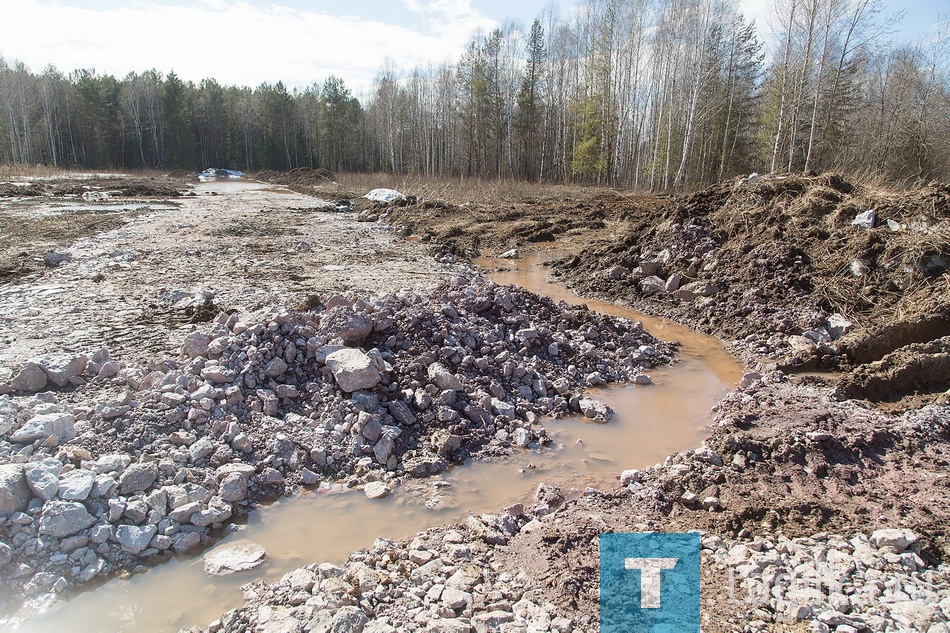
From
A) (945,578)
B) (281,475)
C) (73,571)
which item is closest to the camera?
(945,578)

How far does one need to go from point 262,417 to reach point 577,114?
3389cm

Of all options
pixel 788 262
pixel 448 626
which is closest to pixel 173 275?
pixel 448 626

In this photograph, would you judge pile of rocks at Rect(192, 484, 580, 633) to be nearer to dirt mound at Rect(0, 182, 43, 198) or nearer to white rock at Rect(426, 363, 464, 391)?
white rock at Rect(426, 363, 464, 391)

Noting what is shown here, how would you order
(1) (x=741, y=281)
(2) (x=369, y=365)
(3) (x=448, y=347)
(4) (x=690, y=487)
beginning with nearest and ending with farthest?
(4) (x=690, y=487) < (2) (x=369, y=365) < (3) (x=448, y=347) < (1) (x=741, y=281)

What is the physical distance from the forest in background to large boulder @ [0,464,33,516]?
45.6 ft

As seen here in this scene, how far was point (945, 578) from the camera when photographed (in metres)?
2.74

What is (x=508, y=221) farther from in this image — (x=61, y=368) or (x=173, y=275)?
(x=61, y=368)

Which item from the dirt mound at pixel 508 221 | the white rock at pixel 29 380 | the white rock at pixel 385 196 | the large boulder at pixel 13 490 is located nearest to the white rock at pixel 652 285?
the dirt mound at pixel 508 221

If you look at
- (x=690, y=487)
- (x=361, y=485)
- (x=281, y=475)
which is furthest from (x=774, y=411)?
(x=281, y=475)

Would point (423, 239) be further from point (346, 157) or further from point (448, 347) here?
point (346, 157)

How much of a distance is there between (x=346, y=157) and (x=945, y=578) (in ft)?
198

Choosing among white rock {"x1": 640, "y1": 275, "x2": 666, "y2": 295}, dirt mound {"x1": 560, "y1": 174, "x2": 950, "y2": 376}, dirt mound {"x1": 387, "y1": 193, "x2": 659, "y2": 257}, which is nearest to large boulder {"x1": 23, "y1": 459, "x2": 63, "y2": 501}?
dirt mound {"x1": 560, "y1": 174, "x2": 950, "y2": 376}

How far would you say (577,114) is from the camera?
112ft

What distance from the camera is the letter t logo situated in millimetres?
2844
